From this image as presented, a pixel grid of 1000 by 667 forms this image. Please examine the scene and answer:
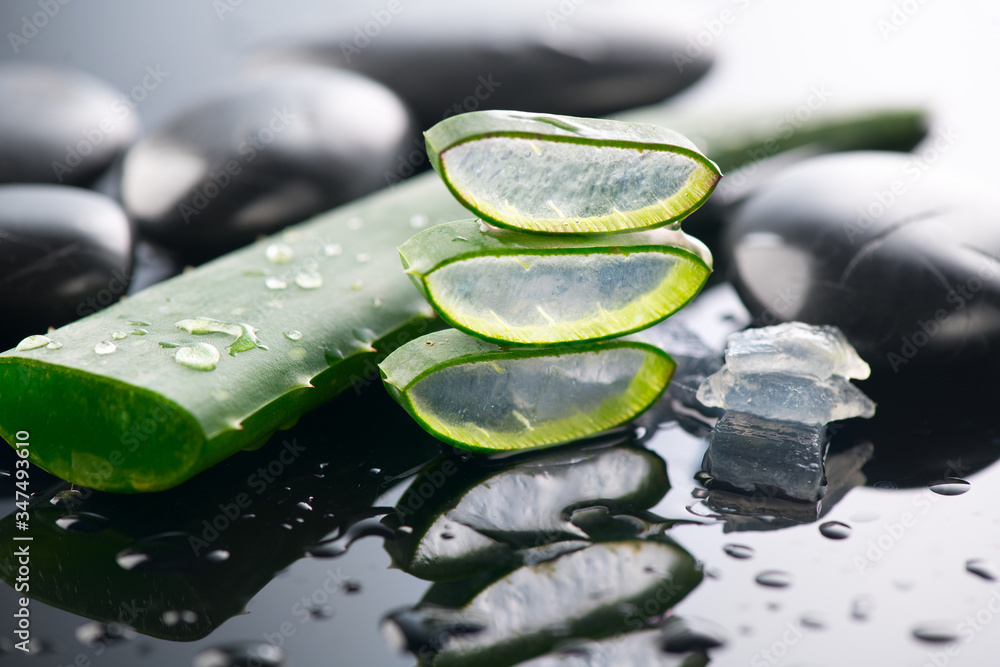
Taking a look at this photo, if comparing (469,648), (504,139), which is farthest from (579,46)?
(469,648)

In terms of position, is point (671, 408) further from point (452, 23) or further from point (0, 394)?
point (452, 23)

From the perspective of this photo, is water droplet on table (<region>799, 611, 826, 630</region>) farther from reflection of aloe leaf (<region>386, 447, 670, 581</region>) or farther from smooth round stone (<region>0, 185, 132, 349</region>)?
smooth round stone (<region>0, 185, 132, 349</region>)

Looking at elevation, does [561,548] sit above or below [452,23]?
below

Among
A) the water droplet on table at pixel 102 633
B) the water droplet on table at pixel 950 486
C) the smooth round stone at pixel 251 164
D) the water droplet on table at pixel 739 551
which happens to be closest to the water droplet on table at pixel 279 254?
the smooth round stone at pixel 251 164

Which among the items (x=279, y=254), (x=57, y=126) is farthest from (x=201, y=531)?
(x=57, y=126)

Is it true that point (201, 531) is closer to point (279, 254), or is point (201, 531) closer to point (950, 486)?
point (279, 254)

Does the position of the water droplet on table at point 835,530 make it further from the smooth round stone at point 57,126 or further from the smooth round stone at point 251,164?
the smooth round stone at point 57,126

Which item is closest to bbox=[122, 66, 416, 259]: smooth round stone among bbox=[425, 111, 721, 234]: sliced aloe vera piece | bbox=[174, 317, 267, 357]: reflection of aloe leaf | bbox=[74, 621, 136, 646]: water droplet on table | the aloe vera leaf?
the aloe vera leaf
